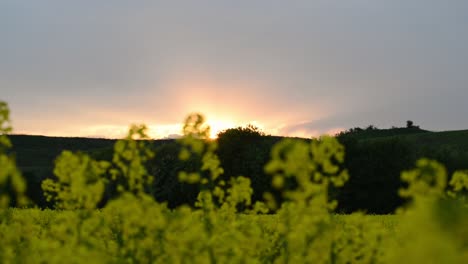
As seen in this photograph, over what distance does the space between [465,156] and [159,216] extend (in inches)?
2010

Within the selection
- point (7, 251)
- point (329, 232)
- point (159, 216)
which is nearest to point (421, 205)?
point (329, 232)

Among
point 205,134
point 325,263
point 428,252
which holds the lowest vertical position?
point 325,263

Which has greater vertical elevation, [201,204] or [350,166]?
[350,166]

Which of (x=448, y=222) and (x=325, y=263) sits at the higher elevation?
(x=448, y=222)

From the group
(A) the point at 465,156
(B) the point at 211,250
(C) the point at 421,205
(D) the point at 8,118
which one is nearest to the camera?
(C) the point at 421,205

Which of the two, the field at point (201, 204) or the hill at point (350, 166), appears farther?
the hill at point (350, 166)

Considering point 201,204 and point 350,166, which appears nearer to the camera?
point 201,204

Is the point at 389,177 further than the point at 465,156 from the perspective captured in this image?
No

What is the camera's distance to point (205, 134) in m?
6.66

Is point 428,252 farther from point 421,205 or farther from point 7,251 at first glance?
point 7,251

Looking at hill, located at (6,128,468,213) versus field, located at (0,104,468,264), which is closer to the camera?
field, located at (0,104,468,264)

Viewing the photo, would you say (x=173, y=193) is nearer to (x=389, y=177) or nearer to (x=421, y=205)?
(x=389, y=177)

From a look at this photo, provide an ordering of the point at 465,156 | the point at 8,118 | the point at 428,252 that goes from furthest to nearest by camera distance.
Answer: the point at 465,156
the point at 8,118
the point at 428,252

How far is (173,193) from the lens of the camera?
46.9m
